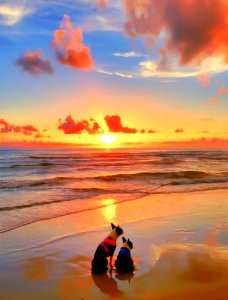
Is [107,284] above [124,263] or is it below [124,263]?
below

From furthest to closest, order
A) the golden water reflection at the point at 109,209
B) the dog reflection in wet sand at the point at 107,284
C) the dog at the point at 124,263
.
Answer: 1. the golden water reflection at the point at 109,209
2. the dog at the point at 124,263
3. the dog reflection in wet sand at the point at 107,284

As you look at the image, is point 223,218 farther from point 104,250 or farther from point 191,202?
point 104,250

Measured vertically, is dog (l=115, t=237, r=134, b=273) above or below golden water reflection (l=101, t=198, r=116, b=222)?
above

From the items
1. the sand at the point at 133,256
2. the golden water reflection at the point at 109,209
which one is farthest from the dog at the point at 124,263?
the golden water reflection at the point at 109,209

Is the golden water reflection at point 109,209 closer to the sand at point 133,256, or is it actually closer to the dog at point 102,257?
the sand at point 133,256

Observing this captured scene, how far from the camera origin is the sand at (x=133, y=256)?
5945 millimetres

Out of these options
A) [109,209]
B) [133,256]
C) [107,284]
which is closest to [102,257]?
[107,284]

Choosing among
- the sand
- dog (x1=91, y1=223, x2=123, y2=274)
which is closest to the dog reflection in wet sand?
the sand

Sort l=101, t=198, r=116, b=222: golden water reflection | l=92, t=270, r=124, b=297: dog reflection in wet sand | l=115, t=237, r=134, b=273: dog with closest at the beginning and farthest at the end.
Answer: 1. l=92, t=270, r=124, b=297: dog reflection in wet sand
2. l=115, t=237, r=134, b=273: dog
3. l=101, t=198, r=116, b=222: golden water reflection

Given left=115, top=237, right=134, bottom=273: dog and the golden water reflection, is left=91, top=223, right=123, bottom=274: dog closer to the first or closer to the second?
left=115, top=237, right=134, bottom=273: dog

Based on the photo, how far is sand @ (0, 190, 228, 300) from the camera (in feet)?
19.5

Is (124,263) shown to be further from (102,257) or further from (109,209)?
(109,209)

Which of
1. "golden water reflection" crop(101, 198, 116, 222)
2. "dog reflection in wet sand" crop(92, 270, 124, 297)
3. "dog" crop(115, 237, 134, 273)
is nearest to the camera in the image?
"dog reflection in wet sand" crop(92, 270, 124, 297)

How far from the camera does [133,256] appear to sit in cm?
766
